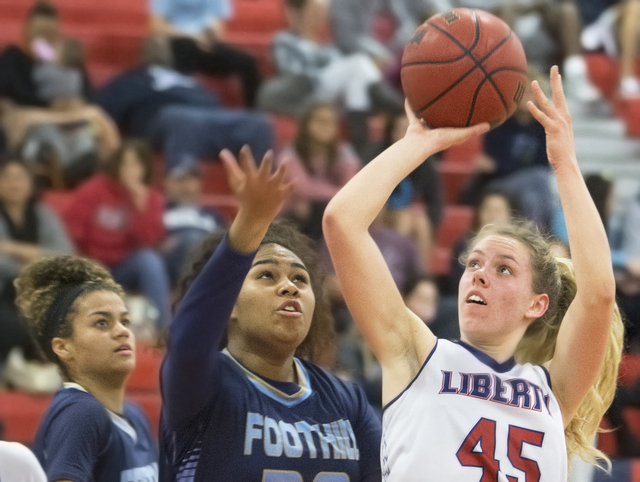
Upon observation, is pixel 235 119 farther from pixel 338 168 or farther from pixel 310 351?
pixel 310 351

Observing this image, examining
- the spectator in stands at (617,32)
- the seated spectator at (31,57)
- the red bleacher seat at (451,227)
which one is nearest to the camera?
the seated spectator at (31,57)

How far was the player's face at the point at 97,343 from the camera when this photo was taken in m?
3.15

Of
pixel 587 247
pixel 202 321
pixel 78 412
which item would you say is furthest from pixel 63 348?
pixel 587 247

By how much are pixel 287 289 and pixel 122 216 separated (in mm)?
3859

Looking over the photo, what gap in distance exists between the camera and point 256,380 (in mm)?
2793

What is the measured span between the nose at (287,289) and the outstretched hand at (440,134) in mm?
513

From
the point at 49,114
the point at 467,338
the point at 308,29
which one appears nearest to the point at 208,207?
the point at 49,114

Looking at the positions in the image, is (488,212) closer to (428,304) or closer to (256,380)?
(428,304)

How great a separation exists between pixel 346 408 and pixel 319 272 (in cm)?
53

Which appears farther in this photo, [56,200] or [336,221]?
[56,200]

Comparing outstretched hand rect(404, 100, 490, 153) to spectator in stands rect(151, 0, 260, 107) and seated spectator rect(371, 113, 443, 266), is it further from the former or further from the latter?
spectator in stands rect(151, 0, 260, 107)

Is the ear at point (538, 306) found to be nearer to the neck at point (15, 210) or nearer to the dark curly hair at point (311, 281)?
the dark curly hair at point (311, 281)

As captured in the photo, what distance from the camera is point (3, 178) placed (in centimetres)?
615

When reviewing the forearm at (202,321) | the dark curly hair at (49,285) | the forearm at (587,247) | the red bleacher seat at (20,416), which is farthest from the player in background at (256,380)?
the red bleacher seat at (20,416)
